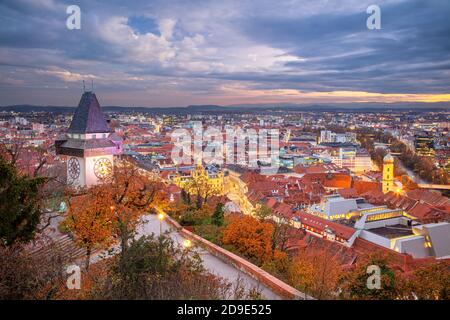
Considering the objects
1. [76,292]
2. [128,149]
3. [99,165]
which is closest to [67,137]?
[99,165]

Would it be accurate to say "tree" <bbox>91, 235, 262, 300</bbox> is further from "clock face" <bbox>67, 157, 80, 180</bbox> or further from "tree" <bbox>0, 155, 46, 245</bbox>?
"clock face" <bbox>67, 157, 80, 180</bbox>

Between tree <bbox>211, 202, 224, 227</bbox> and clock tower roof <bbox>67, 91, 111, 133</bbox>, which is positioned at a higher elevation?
clock tower roof <bbox>67, 91, 111, 133</bbox>

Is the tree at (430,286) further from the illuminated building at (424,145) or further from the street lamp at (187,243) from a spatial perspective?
the illuminated building at (424,145)

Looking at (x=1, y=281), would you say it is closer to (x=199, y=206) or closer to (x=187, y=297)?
(x=187, y=297)

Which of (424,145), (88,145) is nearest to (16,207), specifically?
(88,145)

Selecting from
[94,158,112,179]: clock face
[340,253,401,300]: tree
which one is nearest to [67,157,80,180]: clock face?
[94,158,112,179]: clock face

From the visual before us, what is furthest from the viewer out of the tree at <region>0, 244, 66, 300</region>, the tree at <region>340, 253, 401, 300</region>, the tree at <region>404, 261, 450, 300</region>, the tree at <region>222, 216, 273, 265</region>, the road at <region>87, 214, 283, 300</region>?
the tree at <region>222, 216, 273, 265</region>

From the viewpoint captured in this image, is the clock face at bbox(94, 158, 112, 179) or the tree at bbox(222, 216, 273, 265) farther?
the clock face at bbox(94, 158, 112, 179)
